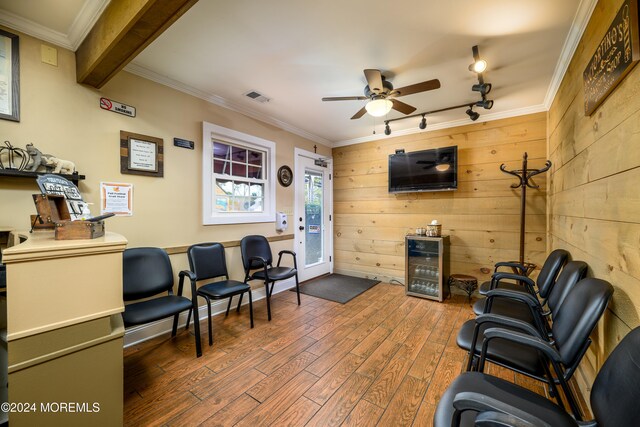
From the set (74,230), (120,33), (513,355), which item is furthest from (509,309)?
(120,33)

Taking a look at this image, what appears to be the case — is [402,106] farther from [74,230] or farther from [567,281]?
[74,230]

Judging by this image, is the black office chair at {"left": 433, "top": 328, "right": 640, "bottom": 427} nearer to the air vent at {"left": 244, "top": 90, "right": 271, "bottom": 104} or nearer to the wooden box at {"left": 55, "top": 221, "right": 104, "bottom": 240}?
the wooden box at {"left": 55, "top": 221, "right": 104, "bottom": 240}

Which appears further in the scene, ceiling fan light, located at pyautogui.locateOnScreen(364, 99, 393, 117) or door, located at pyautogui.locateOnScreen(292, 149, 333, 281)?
door, located at pyautogui.locateOnScreen(292, 149, 333, 281)

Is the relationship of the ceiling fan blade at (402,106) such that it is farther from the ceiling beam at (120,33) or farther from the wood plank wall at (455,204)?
the ceiling beam at (120,33)

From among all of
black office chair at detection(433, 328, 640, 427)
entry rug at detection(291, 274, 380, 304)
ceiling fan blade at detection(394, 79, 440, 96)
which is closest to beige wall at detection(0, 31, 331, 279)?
entry rug at detection(291, 274, 380, 304)

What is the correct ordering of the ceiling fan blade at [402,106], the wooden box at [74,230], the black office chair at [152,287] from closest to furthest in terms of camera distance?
the wooden box at [74,230], the black office chair at [152,287], the ceiling fan blade at [402,106]

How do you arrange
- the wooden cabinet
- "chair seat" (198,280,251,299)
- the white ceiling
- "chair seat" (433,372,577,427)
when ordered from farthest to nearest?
the wooden cabinet → "chair seat" (198,280,251,299) → the white ceiling → "chair seat" (433,372,577,427)

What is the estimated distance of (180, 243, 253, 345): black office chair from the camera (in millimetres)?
2383

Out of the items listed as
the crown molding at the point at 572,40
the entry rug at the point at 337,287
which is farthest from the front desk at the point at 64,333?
the crown molding at the point at 572,40

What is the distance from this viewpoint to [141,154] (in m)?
2.36

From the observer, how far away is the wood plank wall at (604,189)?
110 centimetres

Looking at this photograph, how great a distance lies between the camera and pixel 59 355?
108 cm

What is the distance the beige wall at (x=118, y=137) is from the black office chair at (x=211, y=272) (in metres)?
0.17

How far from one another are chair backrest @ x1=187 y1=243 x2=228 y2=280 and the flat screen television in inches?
105
